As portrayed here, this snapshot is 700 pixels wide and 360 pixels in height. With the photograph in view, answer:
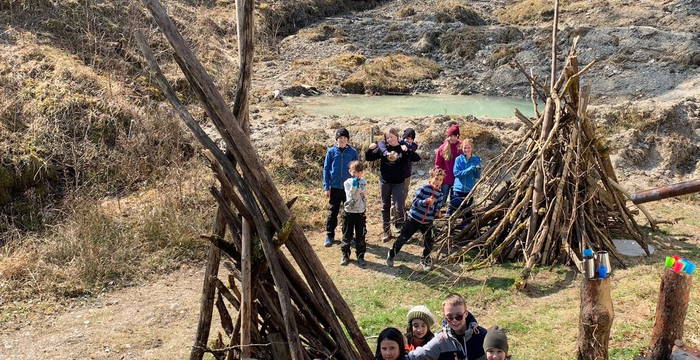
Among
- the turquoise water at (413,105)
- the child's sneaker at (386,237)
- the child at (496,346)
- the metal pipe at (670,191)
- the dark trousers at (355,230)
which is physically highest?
the metal pipe at (670,191)

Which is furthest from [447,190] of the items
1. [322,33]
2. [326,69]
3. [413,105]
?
[322,33]

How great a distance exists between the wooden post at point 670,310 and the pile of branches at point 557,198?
1949 millimetres

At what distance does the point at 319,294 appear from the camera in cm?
332

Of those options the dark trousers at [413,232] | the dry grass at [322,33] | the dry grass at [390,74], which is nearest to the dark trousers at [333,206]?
the dark trousers at [413,232]

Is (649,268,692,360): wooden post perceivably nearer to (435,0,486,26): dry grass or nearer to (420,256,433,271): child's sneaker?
(420,256,433,271): child's sneaker

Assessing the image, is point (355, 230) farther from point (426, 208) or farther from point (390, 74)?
point (390, 74)

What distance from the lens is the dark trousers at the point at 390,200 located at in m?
7.23

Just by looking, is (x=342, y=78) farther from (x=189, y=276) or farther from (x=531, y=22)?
(x=189, y=276)

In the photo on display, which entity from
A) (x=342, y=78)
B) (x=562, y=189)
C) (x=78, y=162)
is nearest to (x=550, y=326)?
(x=562, y=189)

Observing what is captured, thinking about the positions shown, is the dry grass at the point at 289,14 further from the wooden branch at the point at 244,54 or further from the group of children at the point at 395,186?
the wooden branch at the point at 244,54

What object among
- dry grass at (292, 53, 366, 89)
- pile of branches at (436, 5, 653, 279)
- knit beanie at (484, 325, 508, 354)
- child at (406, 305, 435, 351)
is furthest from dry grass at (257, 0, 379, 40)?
knit beanie at (484, 325, 508, 354)

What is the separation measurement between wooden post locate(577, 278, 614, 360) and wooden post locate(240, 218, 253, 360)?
2.09 m

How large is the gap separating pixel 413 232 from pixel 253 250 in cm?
334

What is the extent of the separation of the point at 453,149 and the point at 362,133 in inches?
138
